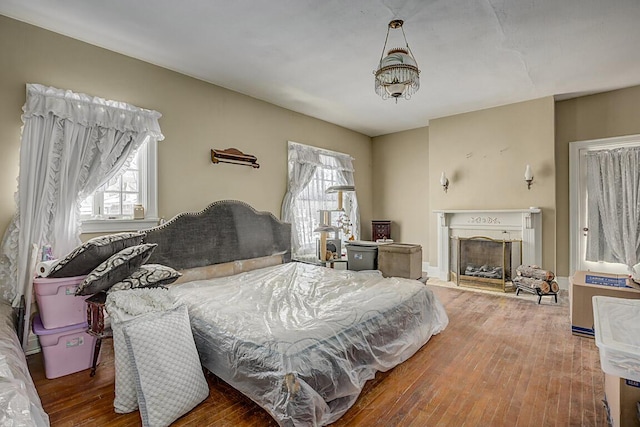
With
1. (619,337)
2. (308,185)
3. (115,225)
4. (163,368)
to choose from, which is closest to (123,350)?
(163,368)

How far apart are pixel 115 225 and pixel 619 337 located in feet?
11.8

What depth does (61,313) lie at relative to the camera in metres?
2.26

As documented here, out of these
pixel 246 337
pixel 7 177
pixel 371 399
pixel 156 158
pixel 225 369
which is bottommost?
pixel 371 399

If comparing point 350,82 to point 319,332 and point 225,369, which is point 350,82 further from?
point 225,369

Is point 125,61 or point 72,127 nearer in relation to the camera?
point 72,127

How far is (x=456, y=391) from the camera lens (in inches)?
82.6

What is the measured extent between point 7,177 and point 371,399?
3.18 metres

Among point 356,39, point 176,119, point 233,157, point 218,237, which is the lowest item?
point 218,237

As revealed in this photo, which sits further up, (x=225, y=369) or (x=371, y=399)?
(x=225, y=369)

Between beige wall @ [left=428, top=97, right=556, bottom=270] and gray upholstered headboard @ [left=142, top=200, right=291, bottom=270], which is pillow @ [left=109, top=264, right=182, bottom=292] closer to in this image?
Answer: gray upholstered headboard @ [left=142, top=200, right=291, bottom=270]

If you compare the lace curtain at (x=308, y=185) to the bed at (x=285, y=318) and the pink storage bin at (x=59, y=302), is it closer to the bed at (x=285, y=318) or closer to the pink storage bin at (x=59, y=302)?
the bed at (x=285, y=318)

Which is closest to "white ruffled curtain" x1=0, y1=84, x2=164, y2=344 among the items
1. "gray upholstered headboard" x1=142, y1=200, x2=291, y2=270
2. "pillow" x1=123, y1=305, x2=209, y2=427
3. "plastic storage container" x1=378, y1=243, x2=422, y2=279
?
"gray upholstered headboard" x1=142, y1=200, x2=291, y2=270

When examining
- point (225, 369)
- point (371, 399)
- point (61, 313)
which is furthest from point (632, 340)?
point (61, 313)

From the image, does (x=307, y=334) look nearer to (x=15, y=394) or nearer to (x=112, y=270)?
(x=15, y=394)
